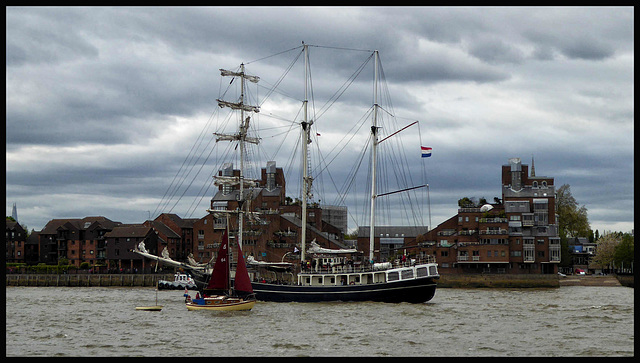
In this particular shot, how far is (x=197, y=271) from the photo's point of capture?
274ft

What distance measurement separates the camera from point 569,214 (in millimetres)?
159500

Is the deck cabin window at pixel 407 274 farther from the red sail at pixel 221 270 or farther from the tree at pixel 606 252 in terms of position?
the tree at pixel 606 252

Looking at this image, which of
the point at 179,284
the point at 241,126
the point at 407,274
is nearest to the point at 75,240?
the point at 179,284

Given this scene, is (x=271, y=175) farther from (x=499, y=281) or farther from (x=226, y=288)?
(x=226, y=288)

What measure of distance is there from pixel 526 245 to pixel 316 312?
68034 millimetres

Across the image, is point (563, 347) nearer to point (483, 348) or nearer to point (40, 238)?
point (483, 348)

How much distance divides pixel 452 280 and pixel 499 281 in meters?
6.98

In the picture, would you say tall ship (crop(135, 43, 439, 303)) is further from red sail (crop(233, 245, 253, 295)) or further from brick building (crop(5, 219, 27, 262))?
brick building (crop(5, 219, 27, 262))

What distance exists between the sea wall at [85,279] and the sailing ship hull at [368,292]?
5723cm

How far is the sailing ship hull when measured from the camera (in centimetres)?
7056

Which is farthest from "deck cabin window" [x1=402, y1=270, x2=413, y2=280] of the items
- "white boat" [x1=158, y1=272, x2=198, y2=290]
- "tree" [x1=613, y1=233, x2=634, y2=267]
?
"tree" [x1=613, y1=233, x2=634, y2=267]

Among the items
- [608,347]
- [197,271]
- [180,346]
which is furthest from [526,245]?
[180,346]

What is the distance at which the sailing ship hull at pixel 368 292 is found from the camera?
70562 millimetres
